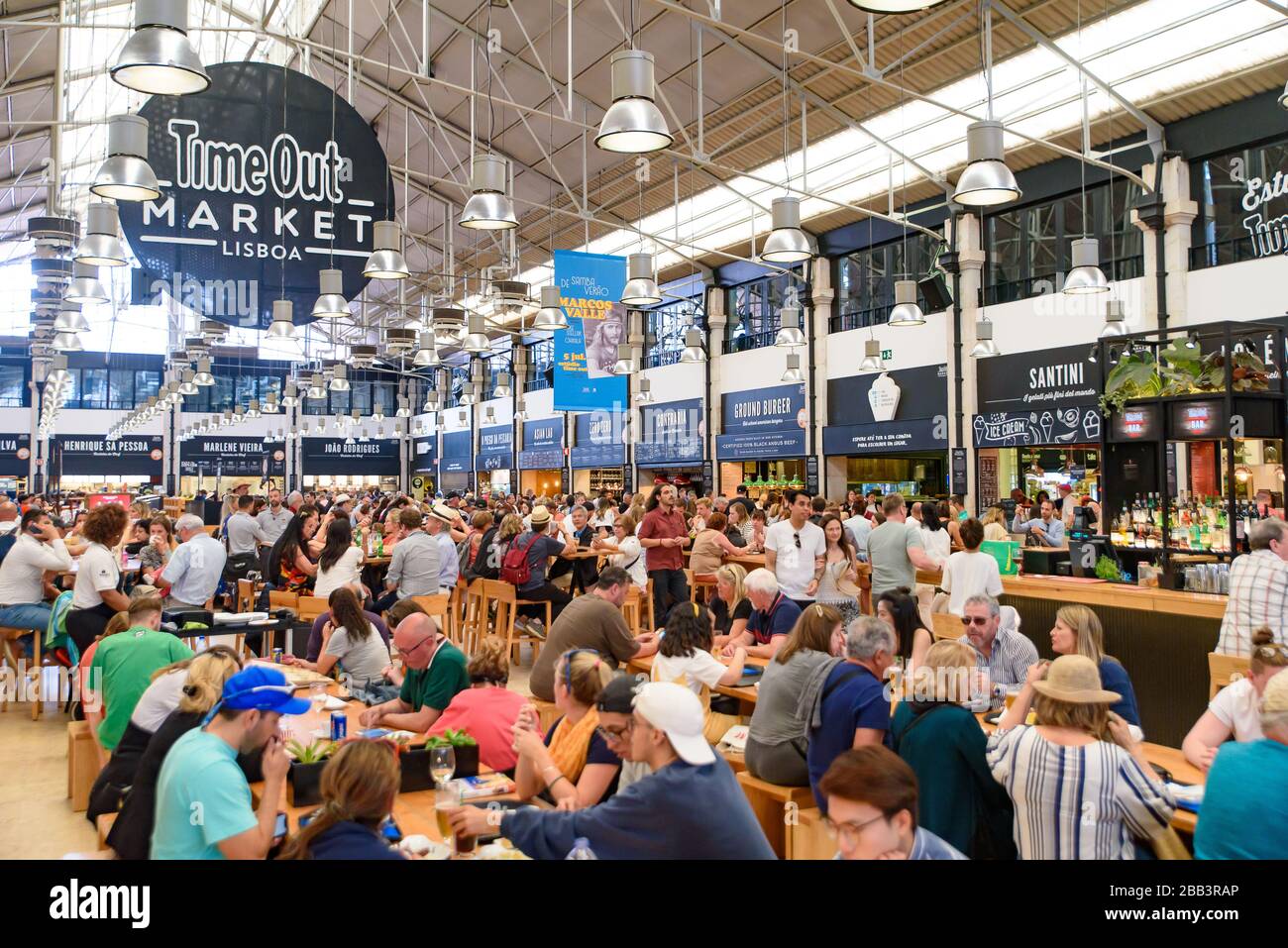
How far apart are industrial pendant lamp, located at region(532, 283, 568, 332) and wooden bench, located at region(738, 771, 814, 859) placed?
811 centimetres

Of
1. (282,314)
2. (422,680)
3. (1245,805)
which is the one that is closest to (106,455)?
(282,314)

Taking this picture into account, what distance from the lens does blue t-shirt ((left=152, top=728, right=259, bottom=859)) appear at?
2768 mm

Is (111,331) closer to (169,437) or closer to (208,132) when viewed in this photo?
(169,437)

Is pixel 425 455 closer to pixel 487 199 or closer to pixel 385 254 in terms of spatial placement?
pixel 385 254

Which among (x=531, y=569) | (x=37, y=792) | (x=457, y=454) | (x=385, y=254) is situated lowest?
(x=37, y=792)

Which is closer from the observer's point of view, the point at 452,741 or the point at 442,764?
the point at 442,764

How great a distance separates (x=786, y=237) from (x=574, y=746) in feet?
16.2

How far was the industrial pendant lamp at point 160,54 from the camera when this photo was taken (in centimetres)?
458

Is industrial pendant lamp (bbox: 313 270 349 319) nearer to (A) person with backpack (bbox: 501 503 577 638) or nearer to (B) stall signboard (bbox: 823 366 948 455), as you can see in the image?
(A) person with backpack (bbox: 501 503 577 638)

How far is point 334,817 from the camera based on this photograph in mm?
Answer: 2488

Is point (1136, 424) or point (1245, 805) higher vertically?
point (1136, 424)

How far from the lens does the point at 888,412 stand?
685 inches
